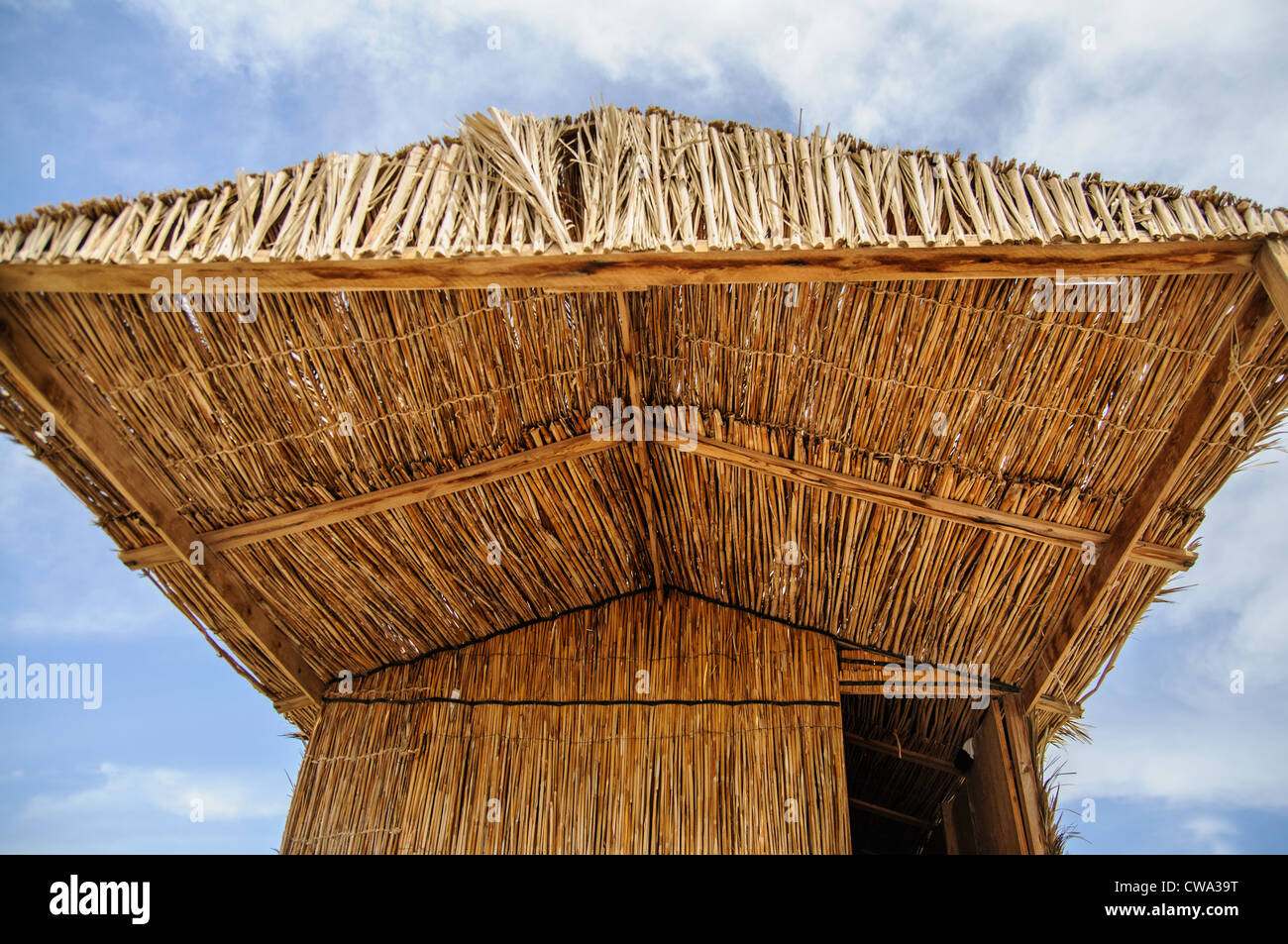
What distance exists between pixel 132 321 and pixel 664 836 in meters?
2.35

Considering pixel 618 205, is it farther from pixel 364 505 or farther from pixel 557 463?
pixel 364 505

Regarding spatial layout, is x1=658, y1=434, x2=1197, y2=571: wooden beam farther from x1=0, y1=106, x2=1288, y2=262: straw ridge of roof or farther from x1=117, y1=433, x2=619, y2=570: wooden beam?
x1=0, y1=106, x2=1288, y2=262: straw ridge of roof

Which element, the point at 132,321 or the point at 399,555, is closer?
the point at 132,321

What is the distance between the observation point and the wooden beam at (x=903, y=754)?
4092mm

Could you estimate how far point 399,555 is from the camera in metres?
3.36

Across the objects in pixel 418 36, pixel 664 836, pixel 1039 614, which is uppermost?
pixel 418 36

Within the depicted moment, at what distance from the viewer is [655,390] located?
3189mm

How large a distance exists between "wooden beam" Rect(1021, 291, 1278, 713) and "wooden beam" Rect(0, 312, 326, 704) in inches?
110

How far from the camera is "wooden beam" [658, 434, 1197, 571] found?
117 inches

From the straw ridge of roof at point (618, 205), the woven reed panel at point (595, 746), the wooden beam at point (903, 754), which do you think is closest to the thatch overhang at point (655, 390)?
the straw ridge of roof at point (618, 205)

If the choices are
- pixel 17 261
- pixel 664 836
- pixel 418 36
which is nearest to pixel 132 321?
pixel 17 261

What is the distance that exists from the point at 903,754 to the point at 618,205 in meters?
2.87
